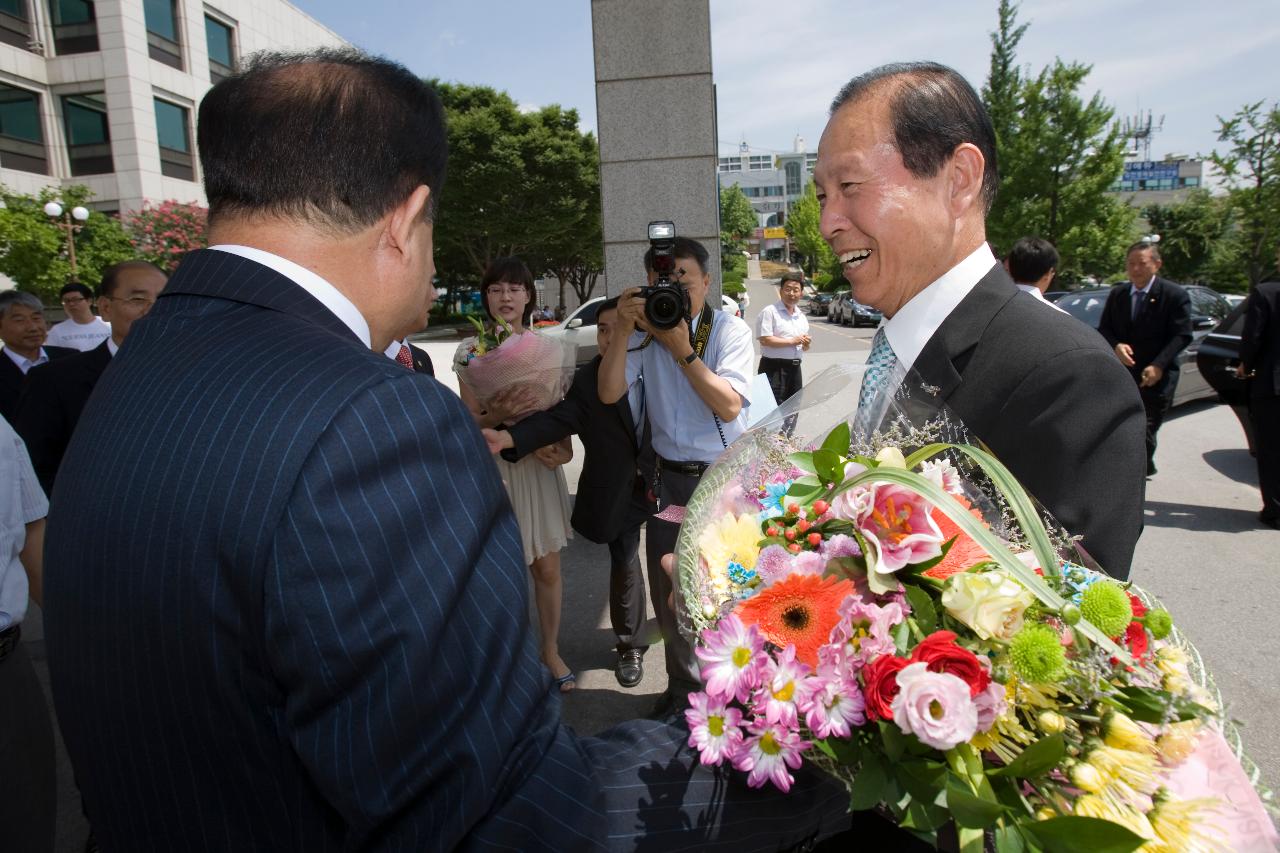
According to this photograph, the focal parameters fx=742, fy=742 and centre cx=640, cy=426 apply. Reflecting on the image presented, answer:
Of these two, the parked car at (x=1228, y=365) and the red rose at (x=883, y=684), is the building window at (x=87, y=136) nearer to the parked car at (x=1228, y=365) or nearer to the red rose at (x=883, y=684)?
the parked car at (x=1228, y=365)

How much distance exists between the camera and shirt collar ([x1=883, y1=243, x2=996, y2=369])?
1.63 metres

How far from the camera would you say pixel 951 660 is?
94 centimetres

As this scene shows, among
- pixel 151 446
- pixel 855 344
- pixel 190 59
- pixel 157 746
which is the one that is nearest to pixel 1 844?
pixel 157 746

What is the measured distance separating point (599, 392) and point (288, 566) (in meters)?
2.84

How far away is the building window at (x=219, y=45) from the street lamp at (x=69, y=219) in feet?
52.3

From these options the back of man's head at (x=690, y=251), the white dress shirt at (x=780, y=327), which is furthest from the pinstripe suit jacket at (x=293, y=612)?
the white dress shirt at (x=780, y=327)

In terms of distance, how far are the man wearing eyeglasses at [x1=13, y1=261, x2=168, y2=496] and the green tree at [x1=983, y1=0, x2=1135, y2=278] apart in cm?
2732

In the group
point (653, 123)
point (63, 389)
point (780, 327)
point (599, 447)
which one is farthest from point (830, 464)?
point (780, 327)

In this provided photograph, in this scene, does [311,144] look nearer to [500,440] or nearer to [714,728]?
[714,728]

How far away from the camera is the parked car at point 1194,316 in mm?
9594

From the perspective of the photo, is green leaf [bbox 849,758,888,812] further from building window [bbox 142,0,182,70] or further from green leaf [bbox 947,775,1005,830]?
building window [bbox 142,0,182,70]

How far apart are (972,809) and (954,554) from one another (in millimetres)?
350

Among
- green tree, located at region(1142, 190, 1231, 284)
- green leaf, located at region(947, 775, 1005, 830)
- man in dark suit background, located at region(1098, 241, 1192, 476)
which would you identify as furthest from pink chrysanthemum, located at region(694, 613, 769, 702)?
green tree, located at region(1142, 190, 1231, 284)

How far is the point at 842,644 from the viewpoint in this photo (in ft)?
3.29
